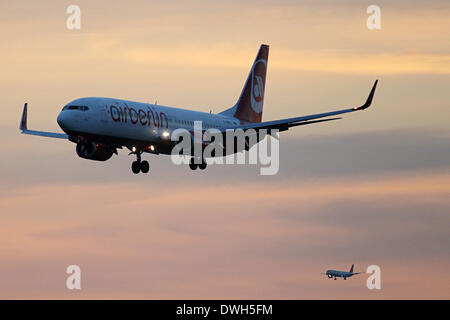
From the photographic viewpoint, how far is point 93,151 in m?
78.2

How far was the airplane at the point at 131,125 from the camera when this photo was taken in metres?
71.8

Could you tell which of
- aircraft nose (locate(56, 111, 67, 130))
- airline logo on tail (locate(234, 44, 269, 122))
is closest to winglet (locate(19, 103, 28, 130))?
aircraft nose (locate(56, 111, 67, 130))

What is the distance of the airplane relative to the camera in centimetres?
7175

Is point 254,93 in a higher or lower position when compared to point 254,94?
higher

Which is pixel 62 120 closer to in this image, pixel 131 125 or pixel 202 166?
pixel 131 125

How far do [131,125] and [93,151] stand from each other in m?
5.73

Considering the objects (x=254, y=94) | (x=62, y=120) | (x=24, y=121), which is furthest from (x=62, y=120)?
(x=254, y=94)

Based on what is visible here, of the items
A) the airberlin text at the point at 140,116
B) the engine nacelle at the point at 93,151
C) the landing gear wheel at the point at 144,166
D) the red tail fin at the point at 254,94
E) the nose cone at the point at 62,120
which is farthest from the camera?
the red tail fin at the point at 254,94

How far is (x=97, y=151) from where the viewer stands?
78.4 metres

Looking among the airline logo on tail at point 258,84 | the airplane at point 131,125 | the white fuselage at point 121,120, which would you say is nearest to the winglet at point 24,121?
the airplane at point 131,125

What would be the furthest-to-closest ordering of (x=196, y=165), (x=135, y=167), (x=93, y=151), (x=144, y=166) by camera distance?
(x=196, y=165)
(x=144, y=166)
(x=135, y=167)
(x=93, y=151)

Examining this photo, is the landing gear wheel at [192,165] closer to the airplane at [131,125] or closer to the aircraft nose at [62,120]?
the airplane at [131,125]

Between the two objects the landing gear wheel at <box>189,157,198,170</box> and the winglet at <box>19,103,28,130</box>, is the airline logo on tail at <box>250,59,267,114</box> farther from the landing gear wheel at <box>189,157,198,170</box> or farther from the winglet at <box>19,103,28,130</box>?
the winglet at <box>19,103,28,130</box>
